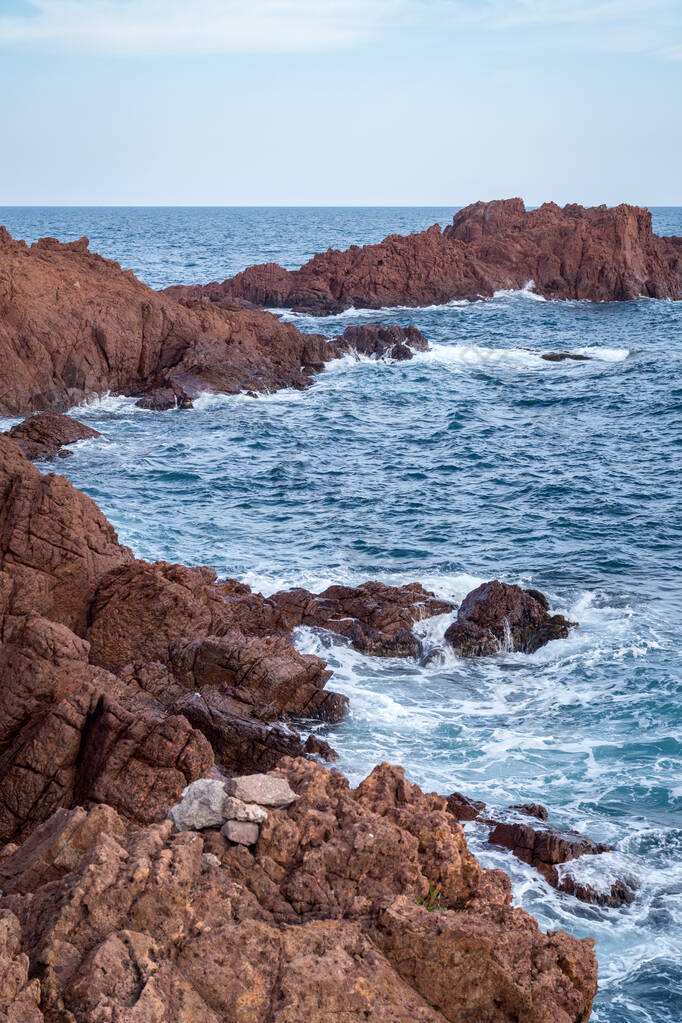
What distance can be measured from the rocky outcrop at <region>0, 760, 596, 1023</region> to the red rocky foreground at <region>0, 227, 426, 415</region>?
34.0 metres

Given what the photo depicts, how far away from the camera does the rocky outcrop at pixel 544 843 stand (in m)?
13.1

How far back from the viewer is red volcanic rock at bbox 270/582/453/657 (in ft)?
70.4

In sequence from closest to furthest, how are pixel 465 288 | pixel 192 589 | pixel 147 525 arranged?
1. pixel 192 589
2. pixel 147 525
3. pixel 465 288

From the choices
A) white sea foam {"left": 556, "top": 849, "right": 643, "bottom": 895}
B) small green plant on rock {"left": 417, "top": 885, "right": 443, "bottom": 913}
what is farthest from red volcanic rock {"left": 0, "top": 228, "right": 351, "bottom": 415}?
small green plant on rock {"left": 417, "top": 885, "right": 443, "bottom": 913}

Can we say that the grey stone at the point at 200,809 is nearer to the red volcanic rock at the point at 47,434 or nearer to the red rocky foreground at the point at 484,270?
the red volcanic rock at the point at 47,434

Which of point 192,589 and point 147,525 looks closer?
point 192,589

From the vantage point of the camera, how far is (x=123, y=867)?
302 inches

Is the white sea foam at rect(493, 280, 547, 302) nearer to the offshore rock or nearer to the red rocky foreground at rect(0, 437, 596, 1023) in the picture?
the offshore rock

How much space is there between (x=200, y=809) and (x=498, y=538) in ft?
68.8

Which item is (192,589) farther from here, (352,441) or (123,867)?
(352,441)

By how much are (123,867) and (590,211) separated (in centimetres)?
9828

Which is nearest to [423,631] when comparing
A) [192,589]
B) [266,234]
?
[192,589]

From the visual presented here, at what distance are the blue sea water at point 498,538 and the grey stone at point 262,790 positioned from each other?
189 inches

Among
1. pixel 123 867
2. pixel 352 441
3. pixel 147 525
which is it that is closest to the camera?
pixel 123 867
